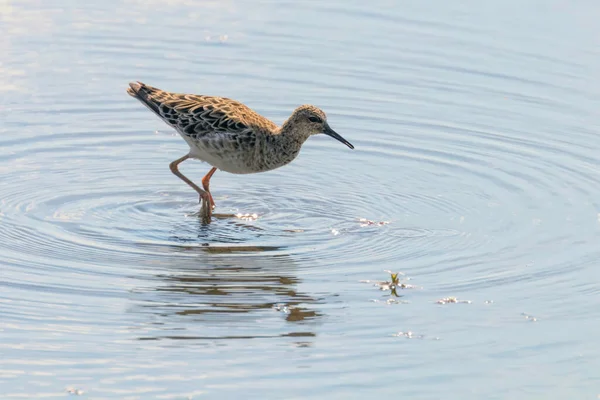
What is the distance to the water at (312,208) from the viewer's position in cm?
886

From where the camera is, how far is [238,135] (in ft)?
41.8

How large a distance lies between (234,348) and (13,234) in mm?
3259

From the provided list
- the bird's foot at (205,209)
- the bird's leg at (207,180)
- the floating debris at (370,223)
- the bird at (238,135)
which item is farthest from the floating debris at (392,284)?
the bird's leg at (207,180)

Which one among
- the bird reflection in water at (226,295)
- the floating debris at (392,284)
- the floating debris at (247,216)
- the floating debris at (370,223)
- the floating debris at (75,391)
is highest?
the floating debris at (370,223)

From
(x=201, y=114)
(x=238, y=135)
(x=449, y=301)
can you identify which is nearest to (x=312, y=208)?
(x=238, y=135)

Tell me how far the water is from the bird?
434 mm

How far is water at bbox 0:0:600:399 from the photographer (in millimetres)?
8859

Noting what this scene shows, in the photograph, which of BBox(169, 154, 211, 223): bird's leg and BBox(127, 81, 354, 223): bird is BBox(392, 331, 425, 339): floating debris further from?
BBox(127, 81, 354, 223): bird

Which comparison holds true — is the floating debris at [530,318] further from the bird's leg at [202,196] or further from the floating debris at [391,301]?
the bird's leg at [202,196]

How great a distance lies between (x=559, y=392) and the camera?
8.55 m

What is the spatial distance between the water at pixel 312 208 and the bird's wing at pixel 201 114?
0.76 metres

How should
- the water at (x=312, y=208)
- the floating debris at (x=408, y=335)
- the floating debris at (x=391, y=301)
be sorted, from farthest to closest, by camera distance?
1. the floating debris at (x=391, y=301)
2. the floating debris at (x=408, y=335)
3. the water at (x=312, y=208)

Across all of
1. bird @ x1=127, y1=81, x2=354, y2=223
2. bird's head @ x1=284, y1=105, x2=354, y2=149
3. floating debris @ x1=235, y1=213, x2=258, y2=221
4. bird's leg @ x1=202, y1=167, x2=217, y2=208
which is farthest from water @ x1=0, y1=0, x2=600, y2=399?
bird's head @ x1=284, y1=105, x2=354, y2=149

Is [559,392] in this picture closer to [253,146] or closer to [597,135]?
[253,146]
